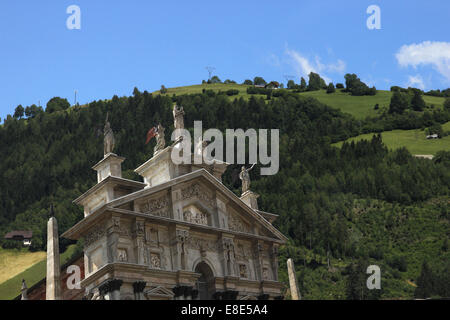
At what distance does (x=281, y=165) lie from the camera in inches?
5787

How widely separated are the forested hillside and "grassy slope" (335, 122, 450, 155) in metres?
4.03

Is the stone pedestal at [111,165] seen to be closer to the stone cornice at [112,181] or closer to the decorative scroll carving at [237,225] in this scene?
the stone cornice at [112,181]

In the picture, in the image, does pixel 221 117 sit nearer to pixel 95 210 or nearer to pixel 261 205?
pixel 261 205

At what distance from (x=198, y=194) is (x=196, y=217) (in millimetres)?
1364

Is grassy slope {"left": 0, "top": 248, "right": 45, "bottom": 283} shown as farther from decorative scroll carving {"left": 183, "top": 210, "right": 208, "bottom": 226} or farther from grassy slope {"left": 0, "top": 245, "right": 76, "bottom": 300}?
decorative scroll carving {"left": 183, "top": 210, "right": 208, "bottom": 226}

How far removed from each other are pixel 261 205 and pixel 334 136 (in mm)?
49293

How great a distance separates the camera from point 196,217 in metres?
37.0

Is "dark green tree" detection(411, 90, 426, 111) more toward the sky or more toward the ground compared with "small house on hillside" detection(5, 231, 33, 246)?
more toward the sky

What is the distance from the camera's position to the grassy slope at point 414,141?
495 ft

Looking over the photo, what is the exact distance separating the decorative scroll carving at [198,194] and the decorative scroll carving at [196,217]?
30.8 inches

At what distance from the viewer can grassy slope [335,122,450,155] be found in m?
151

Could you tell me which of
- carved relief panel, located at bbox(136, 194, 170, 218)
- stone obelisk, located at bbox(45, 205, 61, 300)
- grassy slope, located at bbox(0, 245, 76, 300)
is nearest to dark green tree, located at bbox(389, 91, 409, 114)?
grassy slope, located at bbox(0, 245, 76, 300)
